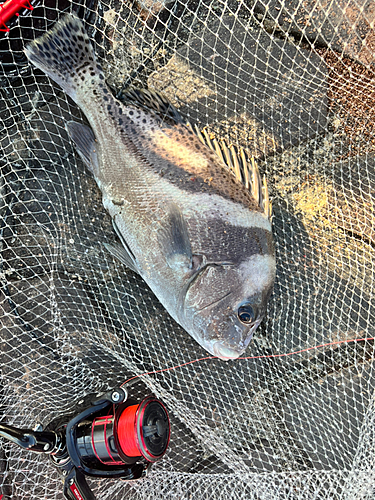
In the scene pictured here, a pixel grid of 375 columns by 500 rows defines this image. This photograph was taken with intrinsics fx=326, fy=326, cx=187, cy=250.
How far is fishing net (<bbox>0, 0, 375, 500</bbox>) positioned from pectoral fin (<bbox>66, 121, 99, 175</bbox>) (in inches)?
9.2

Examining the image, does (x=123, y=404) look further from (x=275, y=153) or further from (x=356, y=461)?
(x=275, y=153)

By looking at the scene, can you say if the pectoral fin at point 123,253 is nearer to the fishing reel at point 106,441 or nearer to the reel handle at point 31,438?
the fishing reel at point 106,441

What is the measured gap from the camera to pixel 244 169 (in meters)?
1.93

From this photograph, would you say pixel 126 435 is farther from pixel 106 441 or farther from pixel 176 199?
pixel 176 199

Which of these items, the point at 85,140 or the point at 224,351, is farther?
the point at 85,140

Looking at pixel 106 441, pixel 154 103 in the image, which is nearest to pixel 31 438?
pixel 106 441

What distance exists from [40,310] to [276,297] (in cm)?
163

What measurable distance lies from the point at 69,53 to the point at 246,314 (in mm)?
1876

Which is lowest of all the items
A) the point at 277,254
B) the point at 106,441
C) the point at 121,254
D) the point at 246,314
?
the point at 106,441

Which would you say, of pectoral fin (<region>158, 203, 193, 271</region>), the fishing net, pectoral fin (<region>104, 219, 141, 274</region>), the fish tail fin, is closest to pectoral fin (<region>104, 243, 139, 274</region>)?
pectoral fin (<region>104, 219, 141, 274</region>)

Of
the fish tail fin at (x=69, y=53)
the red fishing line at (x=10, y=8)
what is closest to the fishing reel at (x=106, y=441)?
the fish tail fin at (x=69, y=53)

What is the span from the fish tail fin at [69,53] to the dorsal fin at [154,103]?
21cm

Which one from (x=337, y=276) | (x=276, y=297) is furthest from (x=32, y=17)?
(x=337, y=276)

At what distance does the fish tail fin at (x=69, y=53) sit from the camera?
1961 millimetres
